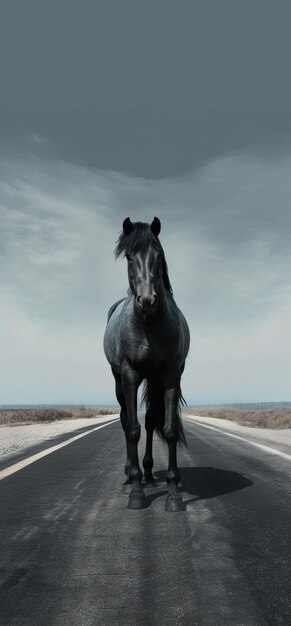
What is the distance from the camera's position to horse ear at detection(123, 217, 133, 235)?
468 cm

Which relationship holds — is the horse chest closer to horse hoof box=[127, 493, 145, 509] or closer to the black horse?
the black horse

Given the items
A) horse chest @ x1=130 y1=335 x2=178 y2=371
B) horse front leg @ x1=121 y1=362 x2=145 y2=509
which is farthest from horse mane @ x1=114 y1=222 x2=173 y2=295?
horse front leg @ x1=121 y1=362 x2=145 y2=509

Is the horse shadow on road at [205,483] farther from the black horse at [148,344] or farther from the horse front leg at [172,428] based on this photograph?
the black horse at [148,344]

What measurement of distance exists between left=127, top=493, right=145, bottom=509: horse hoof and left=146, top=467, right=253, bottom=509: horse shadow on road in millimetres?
155

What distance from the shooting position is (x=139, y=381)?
491cm

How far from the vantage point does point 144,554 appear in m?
3.11

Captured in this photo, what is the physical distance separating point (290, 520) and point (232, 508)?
576 millimetres

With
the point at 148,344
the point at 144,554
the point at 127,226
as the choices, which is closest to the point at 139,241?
the point at 127,226

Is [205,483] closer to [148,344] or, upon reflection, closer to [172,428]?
[172,428]

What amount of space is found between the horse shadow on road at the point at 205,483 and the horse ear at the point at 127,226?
8.84 ft

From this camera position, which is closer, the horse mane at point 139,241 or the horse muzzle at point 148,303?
the horse muzzle at point 148,303

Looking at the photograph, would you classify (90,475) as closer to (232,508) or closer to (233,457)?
(232,508)

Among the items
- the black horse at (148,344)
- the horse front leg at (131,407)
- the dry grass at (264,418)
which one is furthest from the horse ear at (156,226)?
the dry grass at (264,418)

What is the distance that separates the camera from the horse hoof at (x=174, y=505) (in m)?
4.28
